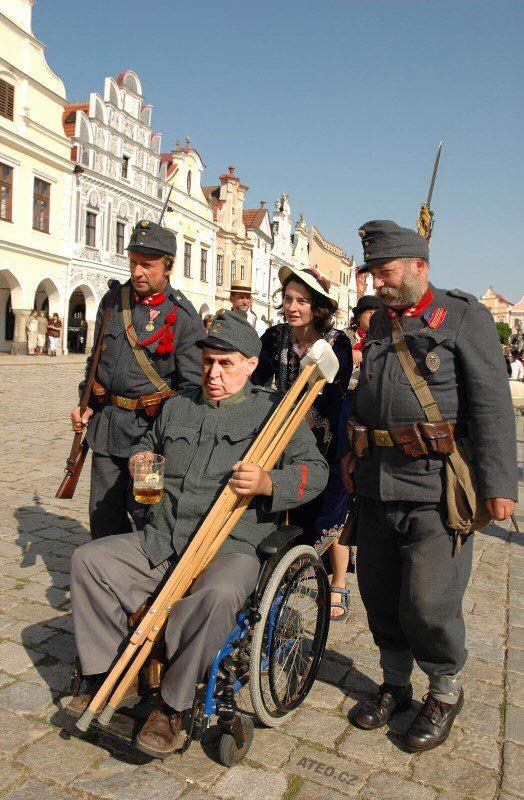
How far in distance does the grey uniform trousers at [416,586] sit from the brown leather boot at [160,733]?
997mm

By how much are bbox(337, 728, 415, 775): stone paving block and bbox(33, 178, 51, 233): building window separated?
2604 cm

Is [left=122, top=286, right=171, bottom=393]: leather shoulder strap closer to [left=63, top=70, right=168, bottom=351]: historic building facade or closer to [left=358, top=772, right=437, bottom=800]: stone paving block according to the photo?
[left=358, top=772, right=437, bottom=800]: stone paving block

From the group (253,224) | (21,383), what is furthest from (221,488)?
(253,224)

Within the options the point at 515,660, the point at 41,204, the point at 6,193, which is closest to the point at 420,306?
the point at 515,660

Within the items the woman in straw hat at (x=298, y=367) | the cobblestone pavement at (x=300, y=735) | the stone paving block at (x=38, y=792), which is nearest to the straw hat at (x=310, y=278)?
the woman in straw hat at (x=298, y=367)

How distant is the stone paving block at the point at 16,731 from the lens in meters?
2.70

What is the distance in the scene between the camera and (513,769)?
2.74 metres

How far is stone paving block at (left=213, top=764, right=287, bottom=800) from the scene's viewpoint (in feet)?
8.13

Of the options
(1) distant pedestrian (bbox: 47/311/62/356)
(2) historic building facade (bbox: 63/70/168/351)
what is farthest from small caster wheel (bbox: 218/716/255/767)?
(2) historic building facade (bbox: 63/70/168/351)

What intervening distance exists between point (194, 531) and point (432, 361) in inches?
46.0

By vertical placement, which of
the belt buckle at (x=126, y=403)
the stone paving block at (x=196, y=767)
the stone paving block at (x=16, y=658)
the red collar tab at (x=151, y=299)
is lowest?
the stone paving block at (x=196, y=767)

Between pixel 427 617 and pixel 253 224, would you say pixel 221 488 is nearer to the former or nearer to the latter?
pixel 427 617

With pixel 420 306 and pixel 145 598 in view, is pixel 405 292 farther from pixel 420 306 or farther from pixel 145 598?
pixel 145 598

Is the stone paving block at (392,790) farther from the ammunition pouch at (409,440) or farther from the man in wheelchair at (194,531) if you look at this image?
the ammunition pouch at (409,440)
